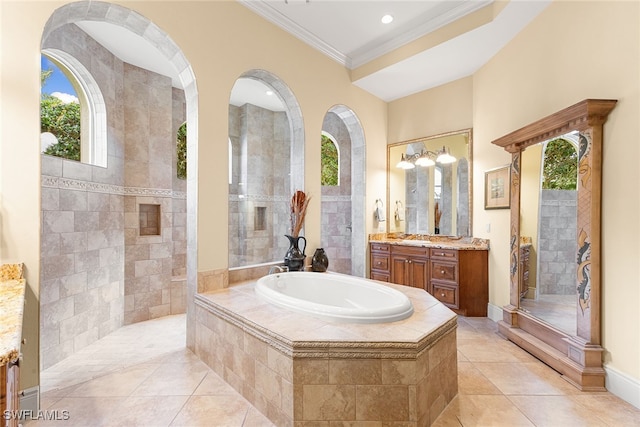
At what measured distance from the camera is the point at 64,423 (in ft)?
5.66

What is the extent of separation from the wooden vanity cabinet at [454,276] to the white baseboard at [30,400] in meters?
3.65

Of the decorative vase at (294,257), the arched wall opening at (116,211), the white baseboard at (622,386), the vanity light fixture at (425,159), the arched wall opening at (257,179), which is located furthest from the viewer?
the arched wall opening at (257,179)

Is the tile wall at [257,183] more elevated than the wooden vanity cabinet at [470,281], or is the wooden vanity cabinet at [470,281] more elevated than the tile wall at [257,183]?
the tile wall at [257,183]

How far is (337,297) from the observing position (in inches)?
109

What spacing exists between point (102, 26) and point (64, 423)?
11.1 feet

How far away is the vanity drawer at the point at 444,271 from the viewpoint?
11.8ft

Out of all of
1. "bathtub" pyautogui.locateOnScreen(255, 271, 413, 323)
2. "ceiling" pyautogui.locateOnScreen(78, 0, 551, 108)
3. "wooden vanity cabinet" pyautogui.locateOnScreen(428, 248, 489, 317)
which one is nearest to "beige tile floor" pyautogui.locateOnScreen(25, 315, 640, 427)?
"bathtub" pyautogui.locateOnScreen(255, 271, 413, 323)

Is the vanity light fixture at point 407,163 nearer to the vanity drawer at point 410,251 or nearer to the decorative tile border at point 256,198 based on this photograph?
the vanity drawer at point 410,251

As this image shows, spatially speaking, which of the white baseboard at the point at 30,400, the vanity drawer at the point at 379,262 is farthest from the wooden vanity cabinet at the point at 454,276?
the white baseboard at the point at 30,400

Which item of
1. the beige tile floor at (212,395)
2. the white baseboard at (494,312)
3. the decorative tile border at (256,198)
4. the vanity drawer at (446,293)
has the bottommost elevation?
the beige tile floor at (212,395)

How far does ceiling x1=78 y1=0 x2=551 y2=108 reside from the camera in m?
2.90

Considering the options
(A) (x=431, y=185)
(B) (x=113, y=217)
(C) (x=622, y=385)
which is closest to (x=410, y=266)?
(A) (x=431, y=185)

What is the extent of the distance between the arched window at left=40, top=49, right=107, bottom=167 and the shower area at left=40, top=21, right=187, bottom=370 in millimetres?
38

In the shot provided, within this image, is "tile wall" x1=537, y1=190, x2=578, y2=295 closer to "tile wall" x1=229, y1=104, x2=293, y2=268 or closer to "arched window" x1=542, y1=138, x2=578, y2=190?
"arched window" x1=542, y1=138, x2=578, y2=190
